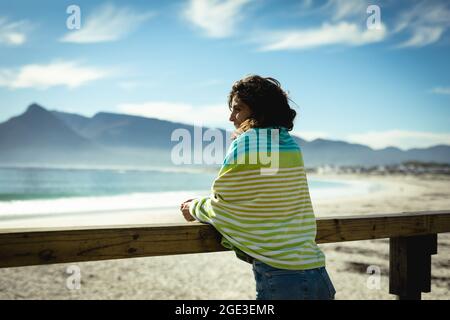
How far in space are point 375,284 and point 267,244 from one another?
577 cm

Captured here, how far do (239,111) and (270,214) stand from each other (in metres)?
0.53

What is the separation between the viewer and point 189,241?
1814mm

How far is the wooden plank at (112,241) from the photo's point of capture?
4.95 ft

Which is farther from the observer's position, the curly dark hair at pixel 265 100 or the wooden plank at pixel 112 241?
the curly dark hair at pixel 265 100

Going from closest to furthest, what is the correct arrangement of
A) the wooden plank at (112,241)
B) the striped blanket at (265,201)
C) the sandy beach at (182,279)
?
the wooden plank at (112,241)
the striped blanket at (265,201)
the sandy beach at (182,279)

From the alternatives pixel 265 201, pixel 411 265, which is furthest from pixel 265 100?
pixel 411 265

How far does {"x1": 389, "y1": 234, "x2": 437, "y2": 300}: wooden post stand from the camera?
2582 mm

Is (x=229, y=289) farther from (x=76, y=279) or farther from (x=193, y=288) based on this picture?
(x=76, y=279)

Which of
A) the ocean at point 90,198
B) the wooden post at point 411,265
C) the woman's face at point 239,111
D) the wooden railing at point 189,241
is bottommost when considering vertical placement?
the ocean at point 90,198

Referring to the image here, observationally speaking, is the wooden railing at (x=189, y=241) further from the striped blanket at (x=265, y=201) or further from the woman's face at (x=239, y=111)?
the woman's face at (x=239, y=111)

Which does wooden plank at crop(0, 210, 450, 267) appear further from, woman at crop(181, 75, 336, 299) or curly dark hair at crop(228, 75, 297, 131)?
curly dark hair at crop(228, 75, 297, 131)

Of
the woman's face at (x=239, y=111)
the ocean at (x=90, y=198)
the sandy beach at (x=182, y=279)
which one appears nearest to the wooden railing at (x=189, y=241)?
the woman's face at (x=239, y=111)
